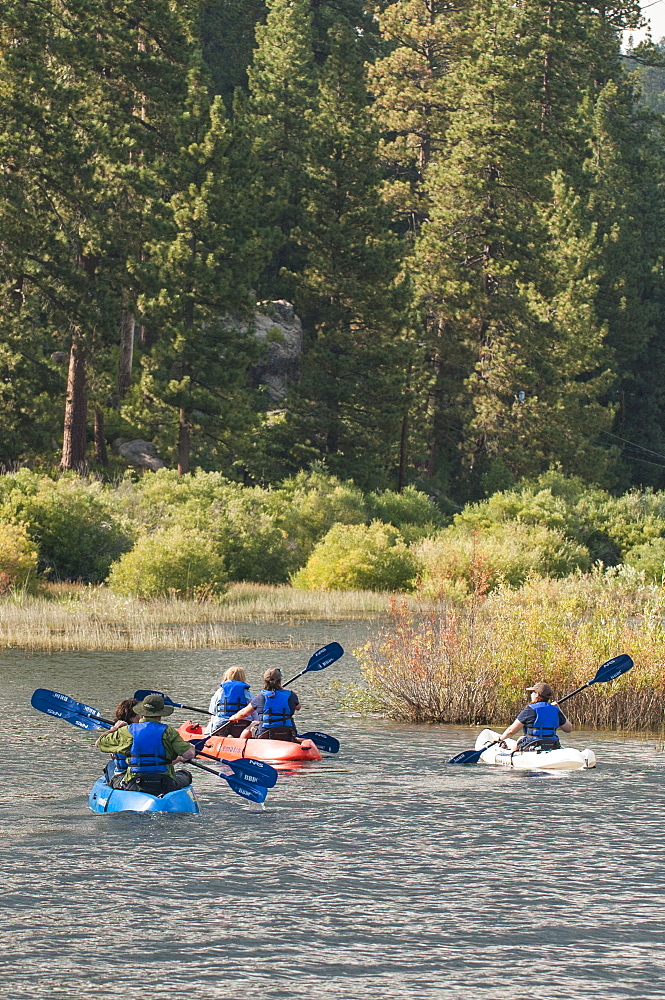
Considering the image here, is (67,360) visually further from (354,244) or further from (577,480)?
(577,480)

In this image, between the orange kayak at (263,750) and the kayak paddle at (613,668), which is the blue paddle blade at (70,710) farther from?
the kayak paddle at (613,668)

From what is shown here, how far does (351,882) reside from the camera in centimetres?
1275

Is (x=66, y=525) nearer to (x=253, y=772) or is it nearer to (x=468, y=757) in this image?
(x=468, y=757)

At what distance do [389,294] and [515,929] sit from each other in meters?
45.7

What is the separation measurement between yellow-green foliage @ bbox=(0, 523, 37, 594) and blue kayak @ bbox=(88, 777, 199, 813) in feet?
68.1

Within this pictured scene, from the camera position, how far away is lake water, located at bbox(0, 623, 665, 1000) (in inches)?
406

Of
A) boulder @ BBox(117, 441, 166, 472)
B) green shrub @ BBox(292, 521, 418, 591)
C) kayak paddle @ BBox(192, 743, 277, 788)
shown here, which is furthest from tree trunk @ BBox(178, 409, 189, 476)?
kayak paddle @ BBox(192, 743, 277, 788)

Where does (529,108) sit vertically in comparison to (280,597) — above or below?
above

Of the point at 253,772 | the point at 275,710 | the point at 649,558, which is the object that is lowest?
the point at 649,558

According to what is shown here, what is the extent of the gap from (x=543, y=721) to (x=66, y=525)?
2411cm

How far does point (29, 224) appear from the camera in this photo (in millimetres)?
44656

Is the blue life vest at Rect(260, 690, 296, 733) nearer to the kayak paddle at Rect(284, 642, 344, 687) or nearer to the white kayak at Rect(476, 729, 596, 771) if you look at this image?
the kayak paddle at Rect(284, 642, 344, 687)

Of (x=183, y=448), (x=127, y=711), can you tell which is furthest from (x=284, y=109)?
(x=127, y=711)

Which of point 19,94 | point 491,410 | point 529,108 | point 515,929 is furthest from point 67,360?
point 515,929
